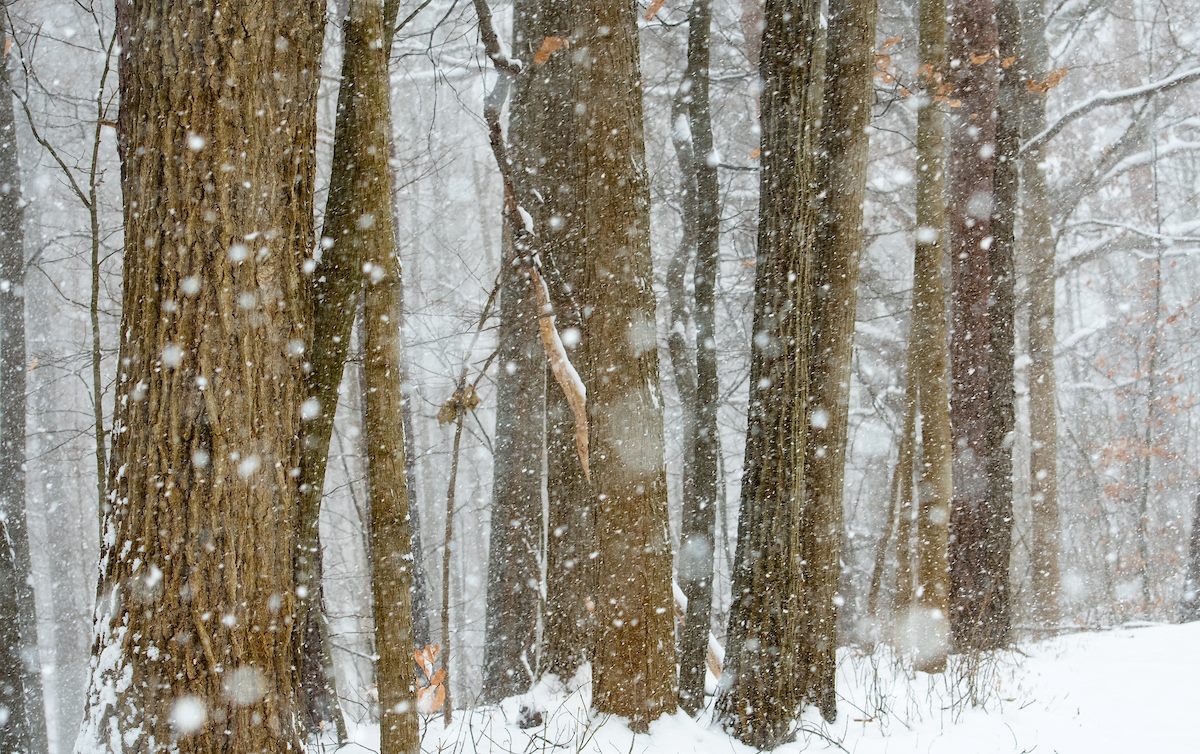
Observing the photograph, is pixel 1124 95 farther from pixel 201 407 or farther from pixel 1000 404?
pixel 201 407

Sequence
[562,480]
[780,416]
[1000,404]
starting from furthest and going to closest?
[1000,404]
[562,480]
[780,416]

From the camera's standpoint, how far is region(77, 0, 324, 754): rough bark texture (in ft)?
9.04

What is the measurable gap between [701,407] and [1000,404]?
2910 millimetres

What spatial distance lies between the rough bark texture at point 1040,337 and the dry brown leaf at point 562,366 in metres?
7.62

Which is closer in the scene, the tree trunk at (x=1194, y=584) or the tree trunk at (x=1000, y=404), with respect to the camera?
the tree trunk at (x=1000, y=404)

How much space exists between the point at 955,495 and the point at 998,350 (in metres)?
1.33

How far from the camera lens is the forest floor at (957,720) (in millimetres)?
4172

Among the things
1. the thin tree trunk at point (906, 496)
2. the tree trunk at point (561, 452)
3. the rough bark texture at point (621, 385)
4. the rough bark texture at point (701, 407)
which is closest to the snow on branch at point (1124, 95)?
the thin tree trunk at point (906, 496)

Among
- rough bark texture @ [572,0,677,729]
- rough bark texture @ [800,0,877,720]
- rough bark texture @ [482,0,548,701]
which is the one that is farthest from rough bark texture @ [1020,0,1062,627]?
rough bark texture @ [572,0,677,729]

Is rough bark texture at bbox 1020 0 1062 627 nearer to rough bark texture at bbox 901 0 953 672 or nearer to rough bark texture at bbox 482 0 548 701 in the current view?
rough bark texture at bbox 901 0 953 672

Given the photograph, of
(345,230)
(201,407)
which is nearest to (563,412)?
(345,230)

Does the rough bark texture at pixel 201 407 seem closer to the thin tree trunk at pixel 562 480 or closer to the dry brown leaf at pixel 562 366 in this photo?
the dry brown leaf at pixel 562 366

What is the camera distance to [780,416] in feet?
14.7

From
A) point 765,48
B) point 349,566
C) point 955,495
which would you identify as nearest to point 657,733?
point 765,48
